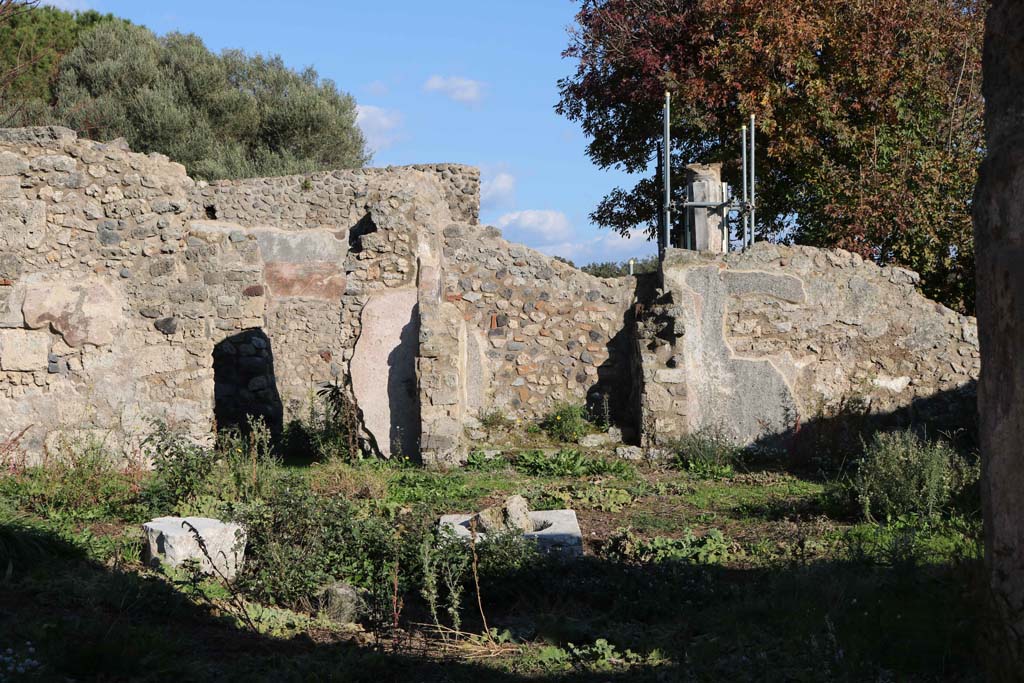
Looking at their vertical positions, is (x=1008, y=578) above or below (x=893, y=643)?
above

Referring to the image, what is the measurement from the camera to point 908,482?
713 cm

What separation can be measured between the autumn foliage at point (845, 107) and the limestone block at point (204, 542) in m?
9.49

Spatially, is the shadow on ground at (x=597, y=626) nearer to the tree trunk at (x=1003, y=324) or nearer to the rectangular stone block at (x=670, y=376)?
the tree trunk at (x=1003, y=324)

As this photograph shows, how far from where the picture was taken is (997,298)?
9.91 ft

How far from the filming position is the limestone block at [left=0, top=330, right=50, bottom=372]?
9188 millimetres

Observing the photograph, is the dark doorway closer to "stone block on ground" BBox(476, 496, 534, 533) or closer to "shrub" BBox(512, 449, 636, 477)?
"shrub" BBox(512, 449, 636, 477)

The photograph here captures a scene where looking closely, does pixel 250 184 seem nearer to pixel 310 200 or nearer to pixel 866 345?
pixel 310 200

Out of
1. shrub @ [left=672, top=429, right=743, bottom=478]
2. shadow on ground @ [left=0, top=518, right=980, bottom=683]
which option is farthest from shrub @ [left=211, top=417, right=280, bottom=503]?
shrub @ [left=672, top=429, right=743, bottom=478]

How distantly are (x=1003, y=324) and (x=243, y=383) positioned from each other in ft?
37.8

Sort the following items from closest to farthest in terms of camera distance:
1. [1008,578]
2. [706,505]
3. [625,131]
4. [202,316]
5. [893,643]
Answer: [1008,578]
[893,643]
[706,505]
[202,316]
[625,131]

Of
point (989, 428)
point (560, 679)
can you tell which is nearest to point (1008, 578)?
point (989, 428)

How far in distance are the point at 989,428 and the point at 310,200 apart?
12889 mm

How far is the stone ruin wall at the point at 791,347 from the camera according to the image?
10.5 meters

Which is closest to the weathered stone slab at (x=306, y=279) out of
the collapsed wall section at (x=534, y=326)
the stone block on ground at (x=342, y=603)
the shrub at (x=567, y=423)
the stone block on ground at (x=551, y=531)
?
the collapsed wall section at (x=534, y=326)
